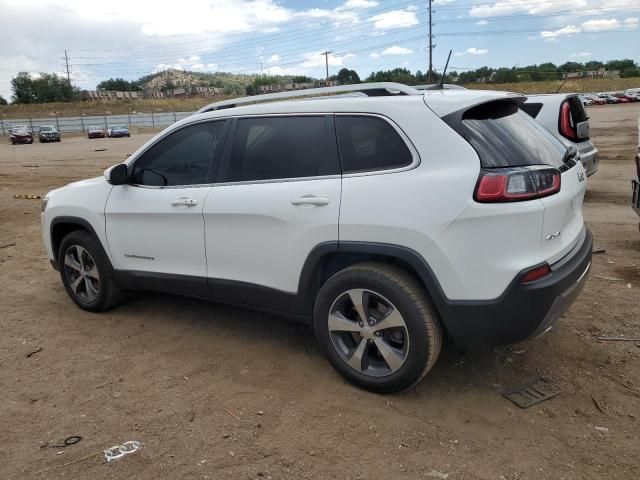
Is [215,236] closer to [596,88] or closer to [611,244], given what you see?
[611,244]

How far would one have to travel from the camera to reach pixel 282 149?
143 inches

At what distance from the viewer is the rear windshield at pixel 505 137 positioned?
9.73 ft

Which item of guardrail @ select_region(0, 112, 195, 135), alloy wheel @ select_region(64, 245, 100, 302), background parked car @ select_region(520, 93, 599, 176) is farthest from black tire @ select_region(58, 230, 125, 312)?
guardrail @ select_region(0, 112, 195, 135)

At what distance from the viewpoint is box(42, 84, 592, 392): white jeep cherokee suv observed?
2.87 metres

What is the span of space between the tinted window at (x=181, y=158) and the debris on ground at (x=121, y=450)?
186 centimetres

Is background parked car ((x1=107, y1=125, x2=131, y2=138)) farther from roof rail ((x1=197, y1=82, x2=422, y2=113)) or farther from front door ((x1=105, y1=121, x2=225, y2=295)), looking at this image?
roof rail ((x1=197, y1=82, x2=422, y2=113))

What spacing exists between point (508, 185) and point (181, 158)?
8.17 ft

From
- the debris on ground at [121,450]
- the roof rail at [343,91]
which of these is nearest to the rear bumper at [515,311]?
the roof rail at [343,91]

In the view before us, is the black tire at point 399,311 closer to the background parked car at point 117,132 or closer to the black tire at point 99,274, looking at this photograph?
the black tire at point 99,274

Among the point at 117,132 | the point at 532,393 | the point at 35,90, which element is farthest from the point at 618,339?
the point at 35,90

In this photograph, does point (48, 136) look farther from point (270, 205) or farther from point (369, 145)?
point (369, 145)

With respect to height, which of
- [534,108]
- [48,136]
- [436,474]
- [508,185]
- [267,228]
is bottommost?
[436,474]

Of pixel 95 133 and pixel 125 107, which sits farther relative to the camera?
pixel 125 107

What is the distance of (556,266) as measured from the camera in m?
2.98
